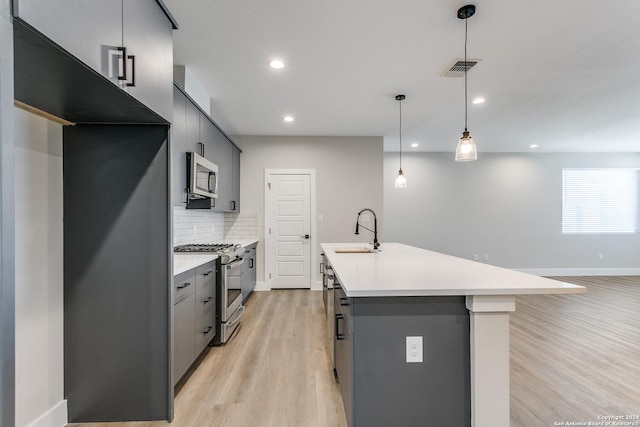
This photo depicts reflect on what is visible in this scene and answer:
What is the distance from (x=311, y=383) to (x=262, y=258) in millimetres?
2999

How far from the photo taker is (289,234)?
16.4ft

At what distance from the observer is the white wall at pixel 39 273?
1.42 meters

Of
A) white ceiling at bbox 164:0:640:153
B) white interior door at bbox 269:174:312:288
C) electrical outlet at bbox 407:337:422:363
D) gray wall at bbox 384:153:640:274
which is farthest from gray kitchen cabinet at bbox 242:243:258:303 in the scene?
gray wall at bbox 384:153:640:274

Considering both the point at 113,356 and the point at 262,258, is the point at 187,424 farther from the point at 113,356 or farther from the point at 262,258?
the point at 262,258

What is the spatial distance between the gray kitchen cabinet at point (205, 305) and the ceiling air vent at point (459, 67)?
276 centimetres

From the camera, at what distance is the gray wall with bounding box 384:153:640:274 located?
633 cm

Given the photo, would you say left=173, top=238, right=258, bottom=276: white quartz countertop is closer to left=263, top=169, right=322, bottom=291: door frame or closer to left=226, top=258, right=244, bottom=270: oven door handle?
left=226, top=258, right=244, bottom=270: oven door handle

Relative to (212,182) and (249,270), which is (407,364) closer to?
(212,182)

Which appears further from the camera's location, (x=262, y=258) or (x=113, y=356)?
(x=262, y=258)

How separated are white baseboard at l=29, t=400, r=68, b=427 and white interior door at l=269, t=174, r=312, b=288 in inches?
133

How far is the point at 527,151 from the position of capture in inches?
248

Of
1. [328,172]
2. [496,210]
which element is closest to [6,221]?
[328,172]

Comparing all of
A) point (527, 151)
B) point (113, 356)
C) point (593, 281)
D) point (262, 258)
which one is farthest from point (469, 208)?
point (113, 356)

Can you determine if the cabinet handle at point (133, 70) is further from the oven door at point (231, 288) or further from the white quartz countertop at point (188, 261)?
the oven door at point (231, 288)
